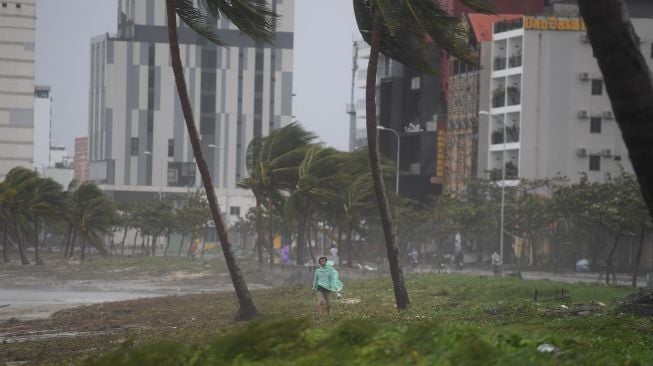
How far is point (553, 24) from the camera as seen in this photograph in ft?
290

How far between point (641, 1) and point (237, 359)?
88.9 meters

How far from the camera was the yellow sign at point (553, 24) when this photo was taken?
88188 millimetres

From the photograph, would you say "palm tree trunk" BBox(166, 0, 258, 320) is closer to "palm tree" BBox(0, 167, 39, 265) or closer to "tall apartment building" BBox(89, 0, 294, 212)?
"palm tree" BBox(0, 167, 39, 265)

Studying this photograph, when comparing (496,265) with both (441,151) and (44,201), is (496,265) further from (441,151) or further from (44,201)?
(441,151)

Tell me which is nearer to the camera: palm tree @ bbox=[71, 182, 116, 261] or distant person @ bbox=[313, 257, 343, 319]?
distant person @ bbox=[313, 257, 343, 319]

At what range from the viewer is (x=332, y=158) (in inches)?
2359

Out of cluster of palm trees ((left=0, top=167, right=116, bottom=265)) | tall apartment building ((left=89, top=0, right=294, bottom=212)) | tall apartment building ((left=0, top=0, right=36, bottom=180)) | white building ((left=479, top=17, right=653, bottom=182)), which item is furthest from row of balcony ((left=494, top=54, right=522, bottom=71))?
tall apartment building ((left=0, top=0, right=36, bottom=180))

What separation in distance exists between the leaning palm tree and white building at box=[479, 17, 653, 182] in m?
60.0

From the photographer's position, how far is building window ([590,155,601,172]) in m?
87.9

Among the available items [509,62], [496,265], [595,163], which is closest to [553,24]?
[509,62]

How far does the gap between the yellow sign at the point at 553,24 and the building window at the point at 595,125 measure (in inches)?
266

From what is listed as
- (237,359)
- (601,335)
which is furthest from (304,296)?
(237,359)

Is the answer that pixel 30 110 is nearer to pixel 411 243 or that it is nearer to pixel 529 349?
pixel 411 243

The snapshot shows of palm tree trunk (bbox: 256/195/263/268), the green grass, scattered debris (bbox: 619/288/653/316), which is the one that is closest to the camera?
the green grass
